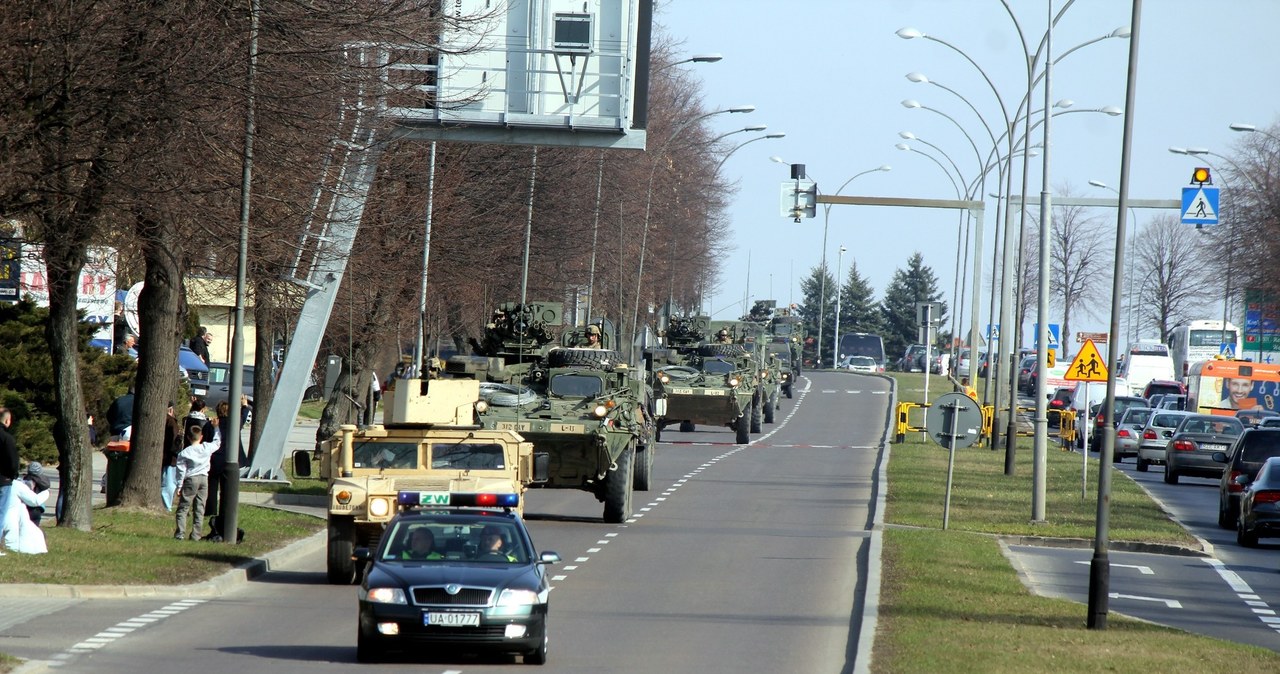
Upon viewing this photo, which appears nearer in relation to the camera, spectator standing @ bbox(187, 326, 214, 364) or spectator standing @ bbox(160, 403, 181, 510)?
spectator standing @ bbox(160, 403, 181, 510)

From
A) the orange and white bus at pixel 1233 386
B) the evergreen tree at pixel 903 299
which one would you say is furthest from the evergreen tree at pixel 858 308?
the orange and white bus at pixel 1233 386

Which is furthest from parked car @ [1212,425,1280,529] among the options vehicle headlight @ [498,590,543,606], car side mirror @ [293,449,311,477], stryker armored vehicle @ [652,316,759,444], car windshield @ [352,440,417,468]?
vehicle headlight @ [498,590,543,606]

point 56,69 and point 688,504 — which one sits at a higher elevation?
point 56,69

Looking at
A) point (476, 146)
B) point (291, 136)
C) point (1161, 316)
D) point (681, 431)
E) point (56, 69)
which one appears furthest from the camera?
point (1161, 316)

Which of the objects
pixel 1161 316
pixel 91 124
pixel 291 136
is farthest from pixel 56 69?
pixel 1161 316

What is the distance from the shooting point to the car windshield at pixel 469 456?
19.0 m

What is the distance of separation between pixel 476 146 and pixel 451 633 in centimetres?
2538

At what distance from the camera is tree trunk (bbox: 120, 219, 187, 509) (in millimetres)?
22641

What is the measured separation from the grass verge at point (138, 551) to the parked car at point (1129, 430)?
30055mm

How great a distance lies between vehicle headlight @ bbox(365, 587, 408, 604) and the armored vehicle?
452 centimetres

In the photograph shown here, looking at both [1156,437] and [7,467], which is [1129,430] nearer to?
[1156,437]

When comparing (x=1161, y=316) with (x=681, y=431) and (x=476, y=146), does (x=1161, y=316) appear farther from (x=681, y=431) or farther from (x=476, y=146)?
(x=476, y=146)

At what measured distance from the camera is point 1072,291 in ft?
345

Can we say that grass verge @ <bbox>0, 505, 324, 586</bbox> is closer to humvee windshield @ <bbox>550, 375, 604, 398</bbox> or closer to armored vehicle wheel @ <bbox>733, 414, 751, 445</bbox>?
humvee windshield @ <bbox>550, 375, 604, 398</bbox>
